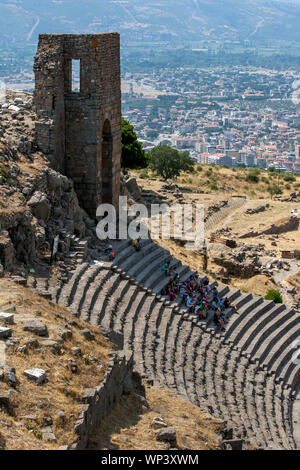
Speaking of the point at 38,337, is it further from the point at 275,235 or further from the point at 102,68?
the point at 275,235

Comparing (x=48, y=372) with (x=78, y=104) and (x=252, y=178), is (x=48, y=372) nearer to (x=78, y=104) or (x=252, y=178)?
(x=78, y=104)

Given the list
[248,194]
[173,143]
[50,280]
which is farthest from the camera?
[173,143]

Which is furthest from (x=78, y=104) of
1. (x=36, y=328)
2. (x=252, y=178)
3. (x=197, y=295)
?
(x=252, y=178)

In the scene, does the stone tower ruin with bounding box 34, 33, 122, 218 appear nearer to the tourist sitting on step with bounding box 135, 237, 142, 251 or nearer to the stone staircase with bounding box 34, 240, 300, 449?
the tourist sitting on step with bounding box 135, 237, 142, 251

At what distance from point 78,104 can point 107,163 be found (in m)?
2.78

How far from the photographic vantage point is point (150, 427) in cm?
1579

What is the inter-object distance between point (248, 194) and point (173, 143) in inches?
4659

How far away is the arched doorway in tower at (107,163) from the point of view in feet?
97.5

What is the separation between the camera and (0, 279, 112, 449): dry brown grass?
1331 cm

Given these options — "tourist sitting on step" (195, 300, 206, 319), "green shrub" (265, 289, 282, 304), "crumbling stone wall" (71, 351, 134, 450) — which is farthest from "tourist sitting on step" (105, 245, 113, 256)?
"crumbling stone wall" (71, 351, 134, 450)

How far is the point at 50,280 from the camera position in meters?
23.0

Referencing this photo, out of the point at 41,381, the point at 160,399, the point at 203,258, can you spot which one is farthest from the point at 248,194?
the point at 41,381

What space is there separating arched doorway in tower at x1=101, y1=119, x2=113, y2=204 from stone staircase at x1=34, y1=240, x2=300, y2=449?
2471 millimetres

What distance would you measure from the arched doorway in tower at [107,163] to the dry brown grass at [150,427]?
1210 centimetres
